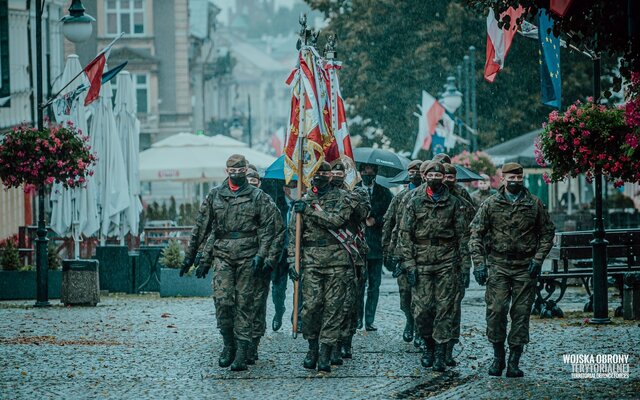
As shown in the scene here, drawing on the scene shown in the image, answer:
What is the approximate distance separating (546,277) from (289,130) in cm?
453

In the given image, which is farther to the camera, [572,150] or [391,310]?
[391,310]

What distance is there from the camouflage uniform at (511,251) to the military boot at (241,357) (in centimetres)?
225

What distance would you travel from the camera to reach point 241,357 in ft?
41.2

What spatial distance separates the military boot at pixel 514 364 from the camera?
1195 cm

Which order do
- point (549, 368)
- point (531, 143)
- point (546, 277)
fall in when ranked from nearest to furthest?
1. point (549, 368)
2. point (546, 277)
3. point (531, 143)

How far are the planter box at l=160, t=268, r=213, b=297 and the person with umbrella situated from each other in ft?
19.4

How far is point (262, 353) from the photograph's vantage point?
1381 centimetres

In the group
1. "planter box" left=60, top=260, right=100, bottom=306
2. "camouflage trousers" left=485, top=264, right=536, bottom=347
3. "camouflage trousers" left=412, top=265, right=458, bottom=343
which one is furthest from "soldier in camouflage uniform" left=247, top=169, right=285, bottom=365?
"planter box" left=60, top=260, right=100, bottom=306

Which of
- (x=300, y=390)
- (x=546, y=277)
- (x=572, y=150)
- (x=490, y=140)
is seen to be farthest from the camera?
(x=490, y=140)

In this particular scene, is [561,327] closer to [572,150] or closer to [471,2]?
[572,150]

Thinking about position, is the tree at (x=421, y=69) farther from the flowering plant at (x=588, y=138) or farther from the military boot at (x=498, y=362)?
the military boot at (x=498, y=362)

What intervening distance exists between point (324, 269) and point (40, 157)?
7593 mm

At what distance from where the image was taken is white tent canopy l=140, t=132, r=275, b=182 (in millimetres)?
31172

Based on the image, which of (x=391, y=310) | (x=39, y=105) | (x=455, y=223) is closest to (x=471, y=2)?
(x=455, y=223)
